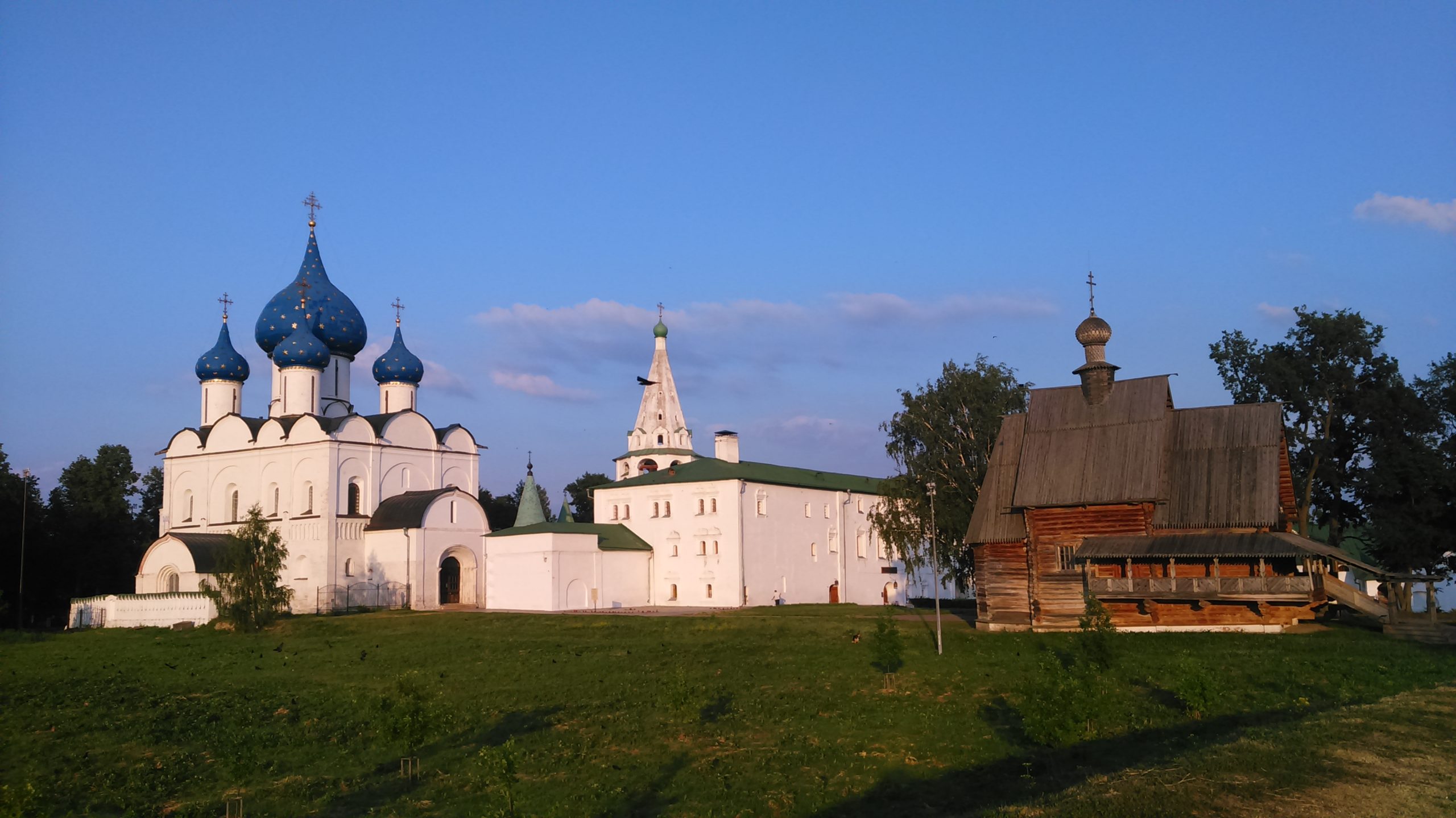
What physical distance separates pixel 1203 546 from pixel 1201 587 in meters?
0.93

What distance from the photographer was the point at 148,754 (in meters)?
17.5

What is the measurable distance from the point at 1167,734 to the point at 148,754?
15.6 metres

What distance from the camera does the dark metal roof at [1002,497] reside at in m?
29.4

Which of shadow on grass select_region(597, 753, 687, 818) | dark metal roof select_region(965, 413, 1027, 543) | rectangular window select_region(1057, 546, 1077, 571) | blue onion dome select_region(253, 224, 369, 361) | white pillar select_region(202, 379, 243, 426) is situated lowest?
shadow on grass select_region(597, 753, 687, 818)

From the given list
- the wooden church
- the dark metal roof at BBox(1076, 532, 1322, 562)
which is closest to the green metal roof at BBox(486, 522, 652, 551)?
the wooden church

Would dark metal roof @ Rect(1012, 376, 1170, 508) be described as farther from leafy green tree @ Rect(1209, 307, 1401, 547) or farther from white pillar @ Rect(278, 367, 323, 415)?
white pillar @ Rect(278, 367, 323, 415)

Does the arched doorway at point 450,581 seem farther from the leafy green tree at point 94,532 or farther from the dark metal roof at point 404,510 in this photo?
the leafy green tree at point 94,532

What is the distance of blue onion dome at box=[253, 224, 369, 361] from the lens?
51.7 metres

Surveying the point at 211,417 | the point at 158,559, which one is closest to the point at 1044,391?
the point at 158,559

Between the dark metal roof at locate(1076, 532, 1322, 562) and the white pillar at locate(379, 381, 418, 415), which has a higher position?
the white pillar at locate(379, 381, 418, 415)

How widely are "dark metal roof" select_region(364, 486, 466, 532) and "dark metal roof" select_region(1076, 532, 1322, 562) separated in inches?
1129

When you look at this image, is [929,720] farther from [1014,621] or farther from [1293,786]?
[1014,621]

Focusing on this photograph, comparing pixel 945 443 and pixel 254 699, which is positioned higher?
pixel 945 443

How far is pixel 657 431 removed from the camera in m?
53.9
